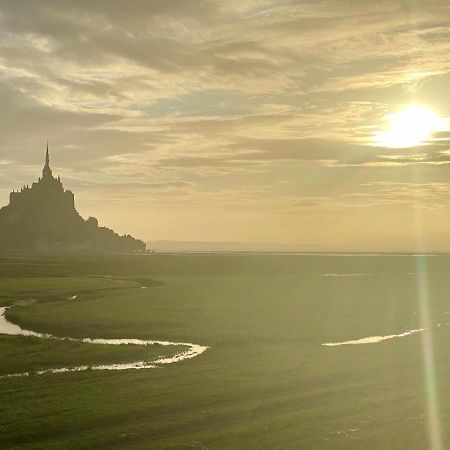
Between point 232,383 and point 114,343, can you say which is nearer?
point 232,383

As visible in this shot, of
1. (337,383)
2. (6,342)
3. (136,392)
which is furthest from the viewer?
(6,342)

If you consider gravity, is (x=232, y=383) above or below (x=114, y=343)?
below

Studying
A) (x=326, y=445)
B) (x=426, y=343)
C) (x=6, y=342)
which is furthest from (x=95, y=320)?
(x=326, y=445)

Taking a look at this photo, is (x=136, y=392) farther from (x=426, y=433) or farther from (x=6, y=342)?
(x=6, y=342)

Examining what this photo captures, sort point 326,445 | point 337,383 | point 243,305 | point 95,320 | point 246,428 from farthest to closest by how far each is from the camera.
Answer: point 243,305 → point 95,320 → point 337,383 → point 246,428 → point 326,445

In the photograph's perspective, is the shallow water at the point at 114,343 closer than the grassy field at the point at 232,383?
No

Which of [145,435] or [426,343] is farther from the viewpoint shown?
[426,343]

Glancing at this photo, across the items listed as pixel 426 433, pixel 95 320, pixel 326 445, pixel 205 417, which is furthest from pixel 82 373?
pixel 95 320

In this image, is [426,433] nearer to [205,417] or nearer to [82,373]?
[205,417]

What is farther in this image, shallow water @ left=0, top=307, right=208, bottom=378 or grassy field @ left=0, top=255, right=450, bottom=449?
shallow water @ left=0, top=307, right=208, bottom=378

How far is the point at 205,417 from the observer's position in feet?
97.6

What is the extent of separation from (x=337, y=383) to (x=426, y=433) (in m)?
9.84

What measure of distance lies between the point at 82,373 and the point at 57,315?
1246 inches

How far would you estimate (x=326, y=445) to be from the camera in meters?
26.2
